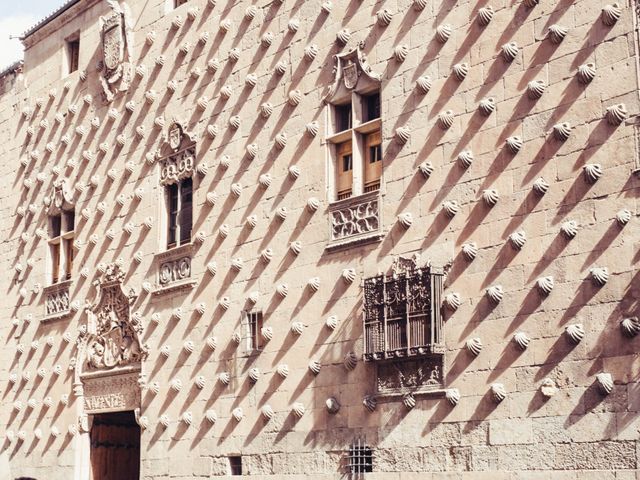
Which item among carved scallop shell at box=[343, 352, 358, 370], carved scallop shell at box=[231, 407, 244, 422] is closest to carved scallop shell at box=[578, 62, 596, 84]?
carved scallop shell at box=[343, 352, 358, 370]

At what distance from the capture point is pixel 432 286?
13180 millimetres

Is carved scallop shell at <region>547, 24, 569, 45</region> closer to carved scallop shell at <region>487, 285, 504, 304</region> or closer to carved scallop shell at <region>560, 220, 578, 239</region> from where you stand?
carved scallop shell at <region>560, 220, 578, 239</region>

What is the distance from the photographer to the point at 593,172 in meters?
11.9

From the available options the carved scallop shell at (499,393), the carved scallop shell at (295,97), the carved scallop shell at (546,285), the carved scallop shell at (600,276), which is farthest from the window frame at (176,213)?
the carved scallop shell at (600,276)

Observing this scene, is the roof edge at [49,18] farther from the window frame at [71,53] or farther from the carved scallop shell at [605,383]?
the carved scallop shell at [605,383]

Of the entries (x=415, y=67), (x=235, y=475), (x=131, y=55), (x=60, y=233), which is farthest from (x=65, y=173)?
(x=415, y=67)

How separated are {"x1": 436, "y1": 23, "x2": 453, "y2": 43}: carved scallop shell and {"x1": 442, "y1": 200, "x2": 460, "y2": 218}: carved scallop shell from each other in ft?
6.25

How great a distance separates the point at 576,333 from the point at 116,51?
1006 cm

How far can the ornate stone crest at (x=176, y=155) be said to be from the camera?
677 inches

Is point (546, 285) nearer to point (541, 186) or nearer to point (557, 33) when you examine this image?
point (541, 186)

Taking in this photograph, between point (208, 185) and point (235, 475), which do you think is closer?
point (235, 475)

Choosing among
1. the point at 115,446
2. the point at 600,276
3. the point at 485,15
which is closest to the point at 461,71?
the point at 485,15

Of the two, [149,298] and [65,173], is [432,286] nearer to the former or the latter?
[149,298]

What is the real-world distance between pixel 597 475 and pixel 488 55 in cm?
467
